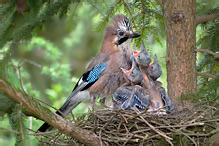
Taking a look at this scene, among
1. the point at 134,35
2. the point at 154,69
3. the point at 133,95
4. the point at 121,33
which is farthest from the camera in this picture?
the point at 121,33

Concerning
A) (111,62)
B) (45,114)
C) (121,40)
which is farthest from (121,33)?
(45,114)

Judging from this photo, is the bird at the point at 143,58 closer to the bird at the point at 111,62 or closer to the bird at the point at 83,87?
the bird at the point at 111,62

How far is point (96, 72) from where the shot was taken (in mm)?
4418

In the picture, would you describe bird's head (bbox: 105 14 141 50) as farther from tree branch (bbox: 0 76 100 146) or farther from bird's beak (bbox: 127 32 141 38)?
tree branch (bbox: 0 76 100 146)

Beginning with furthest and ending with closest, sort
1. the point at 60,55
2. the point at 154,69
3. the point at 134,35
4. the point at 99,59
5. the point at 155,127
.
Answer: the point at 60,55
the point at 99,59
the point at 134,35
the point at 154,69
the point at 155,127

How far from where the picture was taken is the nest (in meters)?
2.80

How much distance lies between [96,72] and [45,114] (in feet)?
7.17

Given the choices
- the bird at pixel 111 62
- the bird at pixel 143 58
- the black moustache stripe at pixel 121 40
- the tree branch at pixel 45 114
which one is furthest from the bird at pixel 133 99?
the black moustache stripe at pixel 121 40

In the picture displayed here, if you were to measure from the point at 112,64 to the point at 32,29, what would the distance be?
3.43 feet

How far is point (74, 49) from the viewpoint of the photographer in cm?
Answer: 793

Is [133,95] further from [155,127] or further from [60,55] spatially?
[60,55]

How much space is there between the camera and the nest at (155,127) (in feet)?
9.20

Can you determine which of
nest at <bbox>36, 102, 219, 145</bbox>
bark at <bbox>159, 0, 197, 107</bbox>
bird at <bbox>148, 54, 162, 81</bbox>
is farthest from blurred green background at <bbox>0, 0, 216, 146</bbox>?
nest at <bbox>36, 102, 219, 145</bbox>

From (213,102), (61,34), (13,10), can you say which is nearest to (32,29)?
(13,10)
